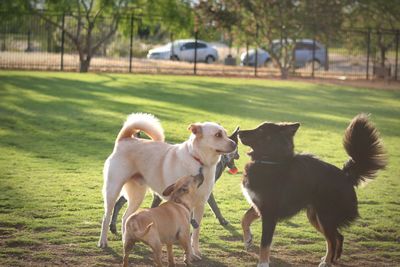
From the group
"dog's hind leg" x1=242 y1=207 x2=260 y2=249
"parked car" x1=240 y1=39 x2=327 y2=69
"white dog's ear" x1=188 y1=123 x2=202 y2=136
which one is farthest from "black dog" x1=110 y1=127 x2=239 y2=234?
"parked car" x1=240 y1=39 x2=327 y2=69

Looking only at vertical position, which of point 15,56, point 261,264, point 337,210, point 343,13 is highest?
point 343,13

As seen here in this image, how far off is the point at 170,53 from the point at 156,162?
35482mm

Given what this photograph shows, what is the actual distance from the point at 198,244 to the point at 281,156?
133cm

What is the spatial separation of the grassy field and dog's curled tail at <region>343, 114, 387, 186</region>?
0.97m

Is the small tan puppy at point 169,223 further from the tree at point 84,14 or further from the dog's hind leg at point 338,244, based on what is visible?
the tree at point 84,14

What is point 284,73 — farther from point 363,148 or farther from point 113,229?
point 363,148

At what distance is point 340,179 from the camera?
22.4 ft

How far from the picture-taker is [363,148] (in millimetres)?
7027

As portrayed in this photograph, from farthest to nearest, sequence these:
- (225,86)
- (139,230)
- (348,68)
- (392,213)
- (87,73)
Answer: (348,68) < (87,73) < (225,86) < (392,213) < (139,230)

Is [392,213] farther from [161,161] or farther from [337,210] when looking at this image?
[161,161]

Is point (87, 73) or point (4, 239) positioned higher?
point (87, 73)

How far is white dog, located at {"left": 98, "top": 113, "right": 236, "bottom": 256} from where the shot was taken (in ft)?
24.1

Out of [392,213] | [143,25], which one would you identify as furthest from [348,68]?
[392,213]

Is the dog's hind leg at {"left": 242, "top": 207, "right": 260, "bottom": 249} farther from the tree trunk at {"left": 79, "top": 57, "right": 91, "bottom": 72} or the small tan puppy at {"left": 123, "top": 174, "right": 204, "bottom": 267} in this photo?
the tree trunk at {"left": 79, "top": 57, "right": 91, "bottom": 72}
